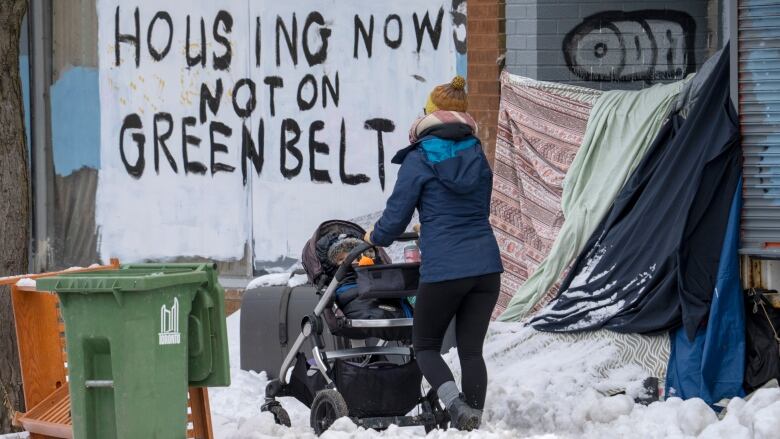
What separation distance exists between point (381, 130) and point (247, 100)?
3.92ft

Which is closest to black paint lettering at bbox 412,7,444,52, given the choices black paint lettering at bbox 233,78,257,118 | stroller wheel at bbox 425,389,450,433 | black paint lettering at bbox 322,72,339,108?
black paint lettering at bbox 322,72,339,108

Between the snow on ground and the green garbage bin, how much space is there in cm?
85

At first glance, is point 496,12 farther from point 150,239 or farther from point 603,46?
point 150,239

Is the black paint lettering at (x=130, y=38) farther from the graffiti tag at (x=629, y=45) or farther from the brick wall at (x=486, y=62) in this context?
the graffiti tag at (x=629, y=45)

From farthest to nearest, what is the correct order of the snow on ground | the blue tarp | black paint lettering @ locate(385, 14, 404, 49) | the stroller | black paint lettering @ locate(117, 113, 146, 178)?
black paint lettering @ locate(117, 113, 146, 178) < black paint lettering @ locate(385, 14, 404, 49) < the blue tarp < the stroller < the snow on ground

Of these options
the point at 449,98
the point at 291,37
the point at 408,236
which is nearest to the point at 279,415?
the point at 408,236

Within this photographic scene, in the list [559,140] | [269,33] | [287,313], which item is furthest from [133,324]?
[269,33]

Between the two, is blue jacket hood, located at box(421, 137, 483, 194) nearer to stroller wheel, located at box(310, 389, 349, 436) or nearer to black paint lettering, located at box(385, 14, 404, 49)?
stroller wheel, located at box(310, 389, 349, 436)

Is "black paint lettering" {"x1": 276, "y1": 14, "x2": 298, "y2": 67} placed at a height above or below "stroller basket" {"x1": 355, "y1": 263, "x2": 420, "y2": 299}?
above

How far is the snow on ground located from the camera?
6.35 metres

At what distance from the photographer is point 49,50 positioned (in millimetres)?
11438

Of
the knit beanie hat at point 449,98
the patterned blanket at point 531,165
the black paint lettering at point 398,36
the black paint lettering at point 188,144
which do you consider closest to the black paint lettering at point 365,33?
the black paint lettering at point 398,36

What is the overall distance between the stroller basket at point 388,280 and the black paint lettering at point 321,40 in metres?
4.11

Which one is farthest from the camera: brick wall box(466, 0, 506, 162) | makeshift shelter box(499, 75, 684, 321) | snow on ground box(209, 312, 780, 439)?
brick wall box(466, 0, 506, 162)
